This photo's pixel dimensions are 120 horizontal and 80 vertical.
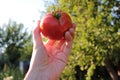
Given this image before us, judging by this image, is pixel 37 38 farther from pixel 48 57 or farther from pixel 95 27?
pixel 95 27

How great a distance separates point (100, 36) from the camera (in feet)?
28.9

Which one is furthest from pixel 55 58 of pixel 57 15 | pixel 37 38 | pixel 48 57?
pixel 57 15

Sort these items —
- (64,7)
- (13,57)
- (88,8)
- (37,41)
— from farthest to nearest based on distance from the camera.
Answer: (13,57)
(64,7)
(88,8)
(37,41)

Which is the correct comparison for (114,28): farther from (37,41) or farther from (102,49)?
(37,41)

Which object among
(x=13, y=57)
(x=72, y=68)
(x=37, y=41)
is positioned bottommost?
(x=13, y=57)

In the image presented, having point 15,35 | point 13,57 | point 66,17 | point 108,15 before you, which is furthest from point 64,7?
point 15,35

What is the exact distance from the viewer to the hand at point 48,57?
1.98 m

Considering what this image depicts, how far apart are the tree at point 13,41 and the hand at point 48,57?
29063 mm

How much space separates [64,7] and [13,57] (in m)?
22.8

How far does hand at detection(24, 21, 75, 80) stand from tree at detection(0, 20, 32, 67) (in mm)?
29063

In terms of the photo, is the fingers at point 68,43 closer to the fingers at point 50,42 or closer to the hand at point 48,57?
the hand at point 48,57

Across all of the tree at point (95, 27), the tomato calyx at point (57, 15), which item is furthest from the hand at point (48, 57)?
the tree at point (95, 27)

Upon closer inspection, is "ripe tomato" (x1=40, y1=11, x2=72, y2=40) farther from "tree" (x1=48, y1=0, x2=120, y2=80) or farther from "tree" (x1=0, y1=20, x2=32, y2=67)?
"tree" (x1=0, y1=20, x2=32, y2=67)

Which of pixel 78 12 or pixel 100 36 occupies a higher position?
pixel 78 12
